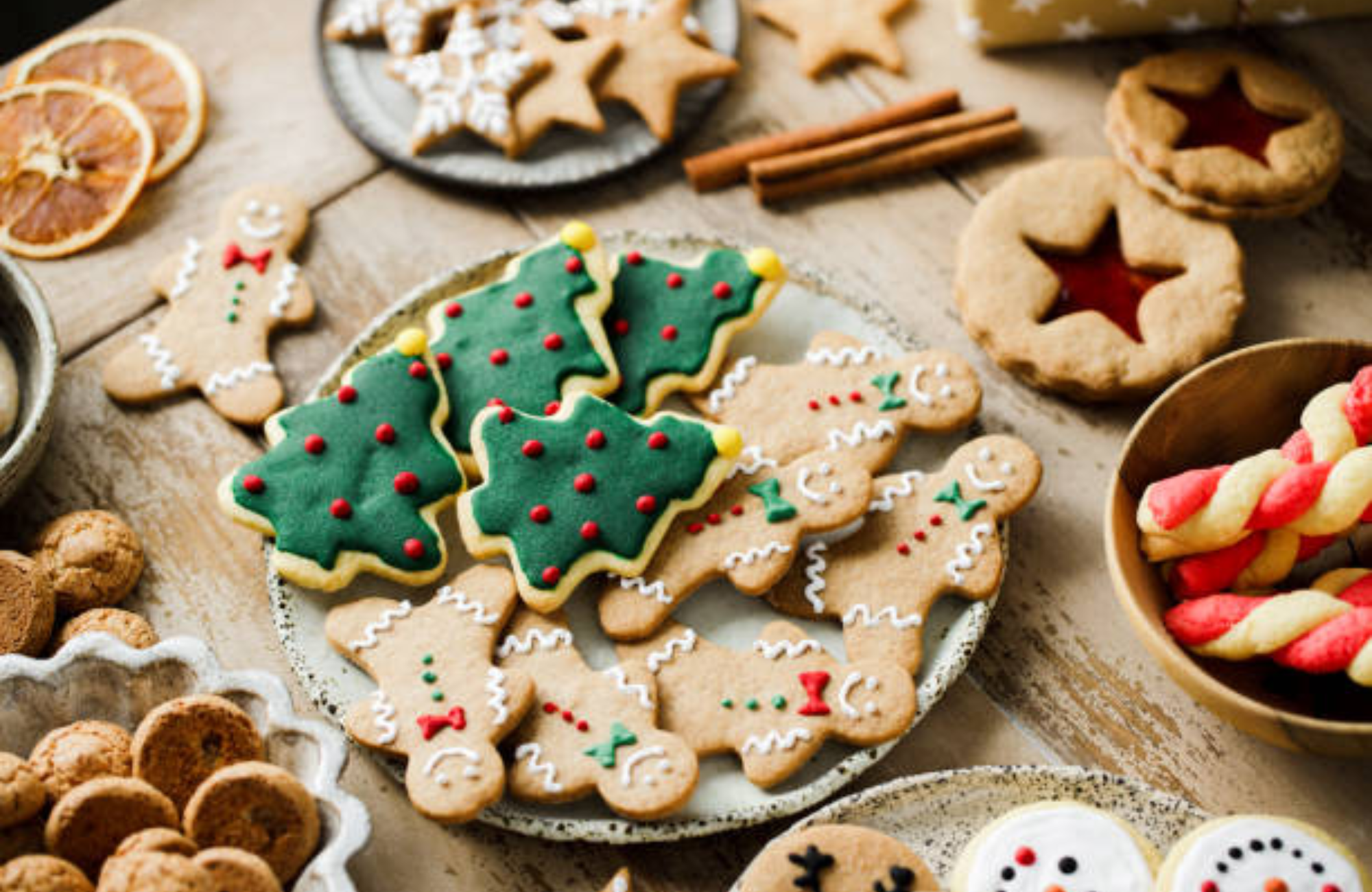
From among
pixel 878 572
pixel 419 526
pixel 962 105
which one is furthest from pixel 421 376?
pixel 962 105

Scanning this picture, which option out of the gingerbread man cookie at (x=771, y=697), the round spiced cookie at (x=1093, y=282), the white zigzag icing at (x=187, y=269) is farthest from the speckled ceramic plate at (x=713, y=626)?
the white zigzag icing at (x=187, y=269)

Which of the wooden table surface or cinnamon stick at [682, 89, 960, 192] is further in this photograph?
cinnamon stick at [682, 89, 960, 192]

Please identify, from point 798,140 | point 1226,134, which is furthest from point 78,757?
point 1226,134

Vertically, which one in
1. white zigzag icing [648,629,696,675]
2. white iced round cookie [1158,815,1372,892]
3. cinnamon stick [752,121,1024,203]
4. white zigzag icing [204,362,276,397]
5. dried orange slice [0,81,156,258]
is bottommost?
white iced round cookie [1158,815,1372,892]

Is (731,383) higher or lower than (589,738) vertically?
higher

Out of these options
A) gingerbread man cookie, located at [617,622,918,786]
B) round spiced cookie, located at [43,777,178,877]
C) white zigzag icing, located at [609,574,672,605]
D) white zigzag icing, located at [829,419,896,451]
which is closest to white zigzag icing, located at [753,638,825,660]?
gingerbread man cookie, located at [617,622,918,786]

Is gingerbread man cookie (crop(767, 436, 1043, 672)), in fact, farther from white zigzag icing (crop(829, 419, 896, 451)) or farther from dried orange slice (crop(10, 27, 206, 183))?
dried orange slice (crop(10, 27, 206, 183))

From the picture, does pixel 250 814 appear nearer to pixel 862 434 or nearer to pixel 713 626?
pixel 713 626
